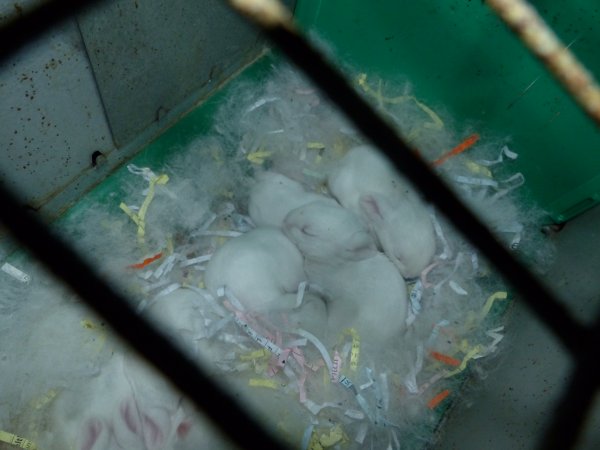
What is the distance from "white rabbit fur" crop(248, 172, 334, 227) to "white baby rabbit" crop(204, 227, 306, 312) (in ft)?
0.33

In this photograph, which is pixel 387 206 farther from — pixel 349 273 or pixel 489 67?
pixel 489 67

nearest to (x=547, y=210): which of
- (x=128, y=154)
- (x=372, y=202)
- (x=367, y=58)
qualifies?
(x=372, y=202)

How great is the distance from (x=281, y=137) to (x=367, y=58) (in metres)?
0.41

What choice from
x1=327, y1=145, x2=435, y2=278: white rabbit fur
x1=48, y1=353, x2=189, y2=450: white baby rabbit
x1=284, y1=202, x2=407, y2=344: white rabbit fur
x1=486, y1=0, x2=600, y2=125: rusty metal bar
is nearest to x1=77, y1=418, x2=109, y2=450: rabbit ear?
x1=48, y1=353, x2=189, y2=450: white baby rabbit

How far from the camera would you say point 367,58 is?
1912mm

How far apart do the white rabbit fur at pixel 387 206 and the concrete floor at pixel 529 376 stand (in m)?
0.36

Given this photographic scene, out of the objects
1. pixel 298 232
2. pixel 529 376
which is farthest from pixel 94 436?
pixel 529 376

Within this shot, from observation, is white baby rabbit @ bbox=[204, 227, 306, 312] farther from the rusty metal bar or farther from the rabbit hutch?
the rusty metal bar

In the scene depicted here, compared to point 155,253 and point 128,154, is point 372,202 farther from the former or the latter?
point 128,154

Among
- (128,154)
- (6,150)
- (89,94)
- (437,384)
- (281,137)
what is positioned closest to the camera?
(6,150)

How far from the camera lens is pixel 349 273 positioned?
1553 millimetres

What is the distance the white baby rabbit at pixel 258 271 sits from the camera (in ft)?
4.77

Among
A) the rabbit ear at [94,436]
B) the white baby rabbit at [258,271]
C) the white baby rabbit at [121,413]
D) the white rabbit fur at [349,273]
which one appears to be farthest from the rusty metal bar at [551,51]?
the rabbit ear at [94,436]

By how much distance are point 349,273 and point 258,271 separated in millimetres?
269
